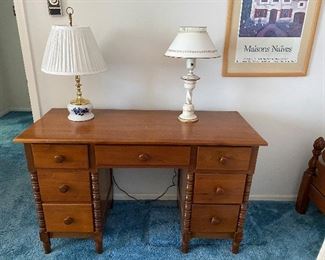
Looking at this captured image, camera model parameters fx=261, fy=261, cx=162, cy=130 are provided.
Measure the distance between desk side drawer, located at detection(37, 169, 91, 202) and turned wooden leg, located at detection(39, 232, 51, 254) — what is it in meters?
0.23

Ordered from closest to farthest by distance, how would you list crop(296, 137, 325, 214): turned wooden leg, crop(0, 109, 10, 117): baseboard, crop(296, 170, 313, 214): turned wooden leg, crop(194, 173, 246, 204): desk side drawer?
crop(194, 173, 246, 204): desk side drawer
crop(296, 137, 325, 214): turned wooden leg
crop(296, 170, 313, 214): turned wooden leg
crop(0, 109, 10, 117): baseboard

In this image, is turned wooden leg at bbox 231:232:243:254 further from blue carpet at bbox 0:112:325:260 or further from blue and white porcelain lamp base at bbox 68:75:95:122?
blue and white porcelain lamp base at bbox 68:75:95:122

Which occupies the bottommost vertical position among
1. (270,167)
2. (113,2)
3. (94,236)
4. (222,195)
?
(94,236)

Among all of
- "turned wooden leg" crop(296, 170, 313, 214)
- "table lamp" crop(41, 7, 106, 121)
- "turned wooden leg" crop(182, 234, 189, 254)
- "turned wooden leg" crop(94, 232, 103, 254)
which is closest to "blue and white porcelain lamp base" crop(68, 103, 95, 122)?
"table lamp" crop(41, 7, 106, 121)

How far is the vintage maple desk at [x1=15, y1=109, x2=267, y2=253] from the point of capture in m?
1.25

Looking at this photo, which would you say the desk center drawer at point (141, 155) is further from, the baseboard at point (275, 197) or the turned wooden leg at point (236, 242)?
the baseboard at point (275, 197)

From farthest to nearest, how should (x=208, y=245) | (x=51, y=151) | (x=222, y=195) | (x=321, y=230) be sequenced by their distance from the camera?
(x=321, y=230), (x=208, y=245), (x=222, y=195), (x=51, y=151)

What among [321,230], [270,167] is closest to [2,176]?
[270,167]

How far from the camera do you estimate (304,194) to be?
1.79 metres

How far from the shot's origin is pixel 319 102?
1.73 m

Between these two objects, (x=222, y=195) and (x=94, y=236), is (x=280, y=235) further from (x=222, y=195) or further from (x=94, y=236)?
(x=94, y=236)

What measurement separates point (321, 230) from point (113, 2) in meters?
1.92

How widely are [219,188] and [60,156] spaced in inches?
31.7

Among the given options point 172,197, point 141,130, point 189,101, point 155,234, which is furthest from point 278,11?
point 155,234
